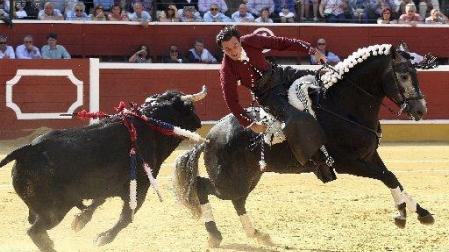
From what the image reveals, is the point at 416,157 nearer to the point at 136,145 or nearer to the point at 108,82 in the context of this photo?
the point at 108,82

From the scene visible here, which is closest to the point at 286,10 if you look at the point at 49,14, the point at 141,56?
the point at 141,56

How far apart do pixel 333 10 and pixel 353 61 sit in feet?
29.3

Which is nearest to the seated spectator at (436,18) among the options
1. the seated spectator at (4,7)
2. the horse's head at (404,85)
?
the seated spectator at (4,7)

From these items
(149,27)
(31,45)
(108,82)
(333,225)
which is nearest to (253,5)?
(149,27)

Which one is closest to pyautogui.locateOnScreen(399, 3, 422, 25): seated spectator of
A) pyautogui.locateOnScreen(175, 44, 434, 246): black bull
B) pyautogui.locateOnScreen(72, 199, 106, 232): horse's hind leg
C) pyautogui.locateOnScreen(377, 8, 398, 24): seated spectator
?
pyautogui.locateOnScreen(377, 8, 398, 24): seated spectator

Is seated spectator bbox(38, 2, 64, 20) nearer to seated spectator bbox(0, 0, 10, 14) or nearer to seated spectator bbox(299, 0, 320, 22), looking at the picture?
seated spectator bbox(0, 0, 10, 14)

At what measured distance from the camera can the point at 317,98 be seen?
6.05 m

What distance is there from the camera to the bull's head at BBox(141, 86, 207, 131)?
6.43 metres

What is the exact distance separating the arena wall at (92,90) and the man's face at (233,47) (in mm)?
7334

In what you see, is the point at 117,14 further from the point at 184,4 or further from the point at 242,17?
the point at 242,17

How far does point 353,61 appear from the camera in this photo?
599 cm

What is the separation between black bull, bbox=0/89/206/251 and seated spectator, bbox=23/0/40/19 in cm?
769

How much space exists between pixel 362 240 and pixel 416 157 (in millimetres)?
5733

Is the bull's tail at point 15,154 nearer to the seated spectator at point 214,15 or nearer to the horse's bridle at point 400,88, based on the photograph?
the horse's bridle at point 400,88
